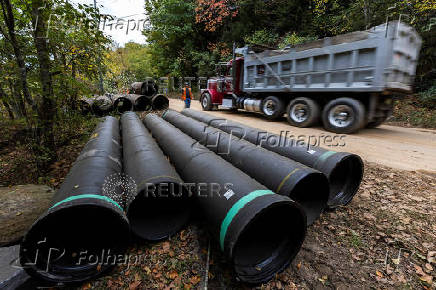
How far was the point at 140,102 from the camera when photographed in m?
12.2

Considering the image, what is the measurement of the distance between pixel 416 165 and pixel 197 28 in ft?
80.2

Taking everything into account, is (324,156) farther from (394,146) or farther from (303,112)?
(303,112)

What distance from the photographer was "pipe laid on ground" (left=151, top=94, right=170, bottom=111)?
40.9 feet

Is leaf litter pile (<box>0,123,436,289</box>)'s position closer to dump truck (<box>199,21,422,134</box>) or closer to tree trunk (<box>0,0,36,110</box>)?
tree trunk (<box>0,0,36,110</box>)

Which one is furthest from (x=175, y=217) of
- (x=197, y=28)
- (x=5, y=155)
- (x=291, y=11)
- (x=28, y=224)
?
(x=197, y=28)

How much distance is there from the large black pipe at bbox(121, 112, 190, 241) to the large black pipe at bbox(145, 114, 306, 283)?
15.5 inches

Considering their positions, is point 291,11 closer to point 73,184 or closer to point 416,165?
point 416,165

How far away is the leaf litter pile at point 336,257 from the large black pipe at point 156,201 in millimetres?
194

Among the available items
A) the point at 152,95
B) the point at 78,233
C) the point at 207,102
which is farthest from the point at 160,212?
the point at 152,95

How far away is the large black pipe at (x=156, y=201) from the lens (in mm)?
2710

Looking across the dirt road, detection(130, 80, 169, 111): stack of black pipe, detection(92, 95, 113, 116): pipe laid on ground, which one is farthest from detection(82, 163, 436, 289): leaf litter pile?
detection(130, 80, 169, 111): stack of black pipe

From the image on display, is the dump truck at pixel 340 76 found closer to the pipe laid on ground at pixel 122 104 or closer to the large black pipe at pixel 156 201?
the pipe laid on ground at pixel 122 104

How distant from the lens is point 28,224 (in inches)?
104

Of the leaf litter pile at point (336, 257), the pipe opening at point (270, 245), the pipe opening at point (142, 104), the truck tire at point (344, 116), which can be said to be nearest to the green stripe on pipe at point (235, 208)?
the pipe opening at point (270, 245)
